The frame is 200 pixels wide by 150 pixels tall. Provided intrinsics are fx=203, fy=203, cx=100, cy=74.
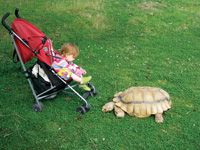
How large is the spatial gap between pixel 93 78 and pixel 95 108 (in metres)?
1.44

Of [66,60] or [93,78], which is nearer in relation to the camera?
[66,60]

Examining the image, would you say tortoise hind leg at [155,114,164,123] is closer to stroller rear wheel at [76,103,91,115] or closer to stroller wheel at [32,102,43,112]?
stroller rear wheel at [76,103,91,115]

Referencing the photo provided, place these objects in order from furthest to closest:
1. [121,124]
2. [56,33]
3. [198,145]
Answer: [56,33] → [121,124] → [198,145]

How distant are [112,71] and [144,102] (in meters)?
2.27

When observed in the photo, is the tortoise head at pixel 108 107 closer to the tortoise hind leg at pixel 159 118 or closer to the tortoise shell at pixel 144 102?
the tortoise shell at pixel 144 102

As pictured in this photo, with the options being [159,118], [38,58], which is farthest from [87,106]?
[159,118]

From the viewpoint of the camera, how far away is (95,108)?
196 inches

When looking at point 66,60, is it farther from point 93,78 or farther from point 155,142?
point 155,142

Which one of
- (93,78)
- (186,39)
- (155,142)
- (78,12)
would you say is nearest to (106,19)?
(78,12)

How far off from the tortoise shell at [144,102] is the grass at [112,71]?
9.9 inches

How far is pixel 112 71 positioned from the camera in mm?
6566

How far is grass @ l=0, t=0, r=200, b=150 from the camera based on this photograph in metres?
4.24

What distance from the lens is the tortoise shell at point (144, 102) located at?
4.50 metres

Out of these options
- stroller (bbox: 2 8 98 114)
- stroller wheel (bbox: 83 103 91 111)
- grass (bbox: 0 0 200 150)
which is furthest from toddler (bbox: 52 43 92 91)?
grass (bbox: 0 0 200 150)
